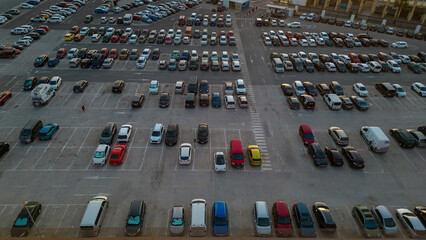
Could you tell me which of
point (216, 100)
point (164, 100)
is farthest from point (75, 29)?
point (216, 100)

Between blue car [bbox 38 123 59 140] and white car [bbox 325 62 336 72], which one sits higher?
white car [bbox 325 62 336 72]

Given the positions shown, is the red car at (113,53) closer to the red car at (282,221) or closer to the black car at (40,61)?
the black car at (40,61)

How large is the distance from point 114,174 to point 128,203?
17.3ft

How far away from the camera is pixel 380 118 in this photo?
46375 mm

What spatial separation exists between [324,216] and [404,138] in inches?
821

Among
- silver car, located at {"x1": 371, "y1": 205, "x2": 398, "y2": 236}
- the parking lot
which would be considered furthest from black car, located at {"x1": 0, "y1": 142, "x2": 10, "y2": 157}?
silver car, located at {"x1": 371, "y1": 205, "x2": 398, "y2": 236}

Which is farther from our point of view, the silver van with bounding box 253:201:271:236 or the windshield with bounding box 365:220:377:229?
the windshield with bounding box 365:220:377:229

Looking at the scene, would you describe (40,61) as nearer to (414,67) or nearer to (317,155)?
(317,155)

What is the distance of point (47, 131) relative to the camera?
130 feet

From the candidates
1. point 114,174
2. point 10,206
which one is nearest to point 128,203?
point 114,174

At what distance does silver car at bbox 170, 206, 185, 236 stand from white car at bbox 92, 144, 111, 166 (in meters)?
13.0

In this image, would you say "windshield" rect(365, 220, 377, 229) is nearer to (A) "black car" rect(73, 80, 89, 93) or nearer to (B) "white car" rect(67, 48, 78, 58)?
(A) "black car" rect(73, 80, 89, 93)

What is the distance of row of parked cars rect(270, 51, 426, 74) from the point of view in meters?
59.9

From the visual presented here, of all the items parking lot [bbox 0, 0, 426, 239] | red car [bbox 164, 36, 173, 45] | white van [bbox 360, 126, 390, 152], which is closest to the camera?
parking lot [bbox 0, 0, 426, 239]
